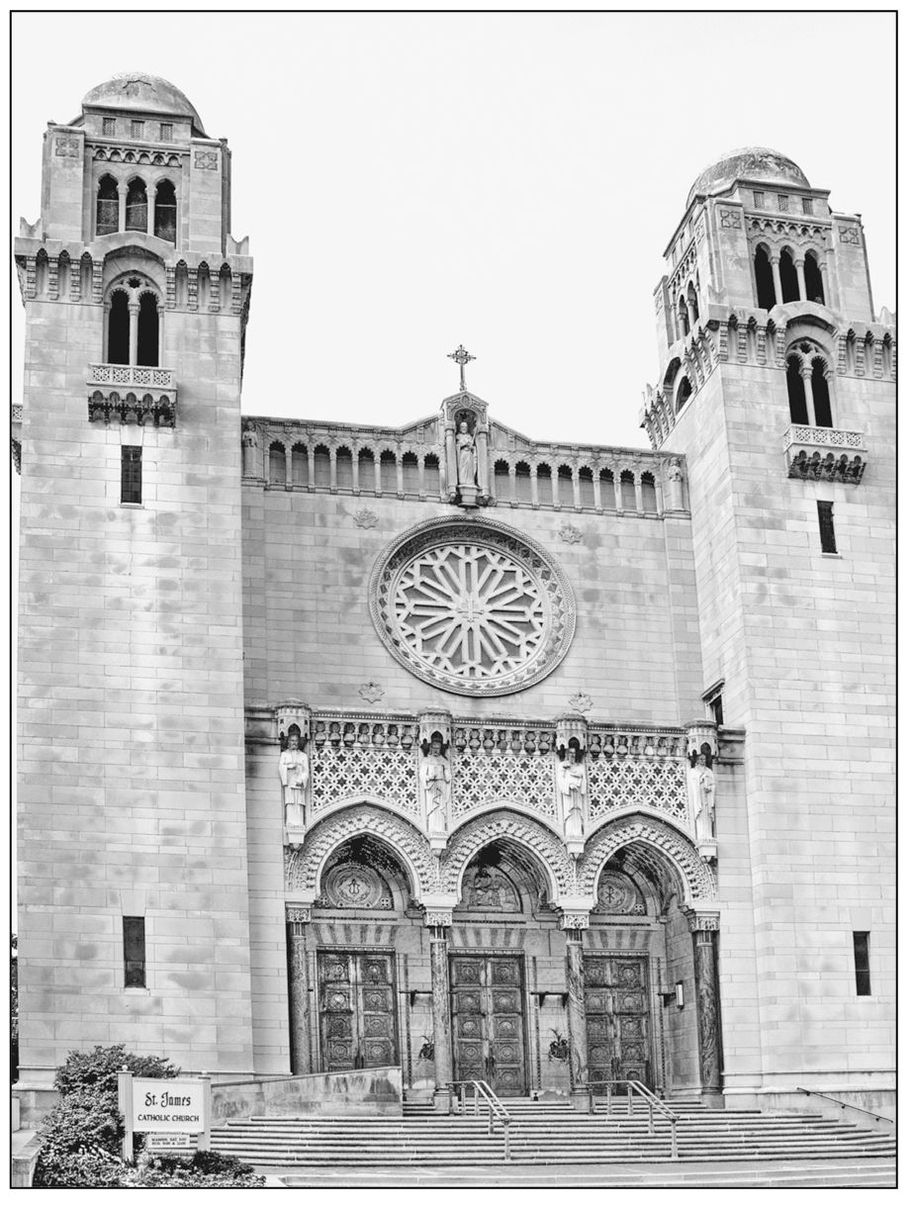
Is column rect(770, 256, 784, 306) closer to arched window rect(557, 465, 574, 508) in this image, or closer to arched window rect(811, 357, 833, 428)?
arched window rect(811, 357, 833, 428)

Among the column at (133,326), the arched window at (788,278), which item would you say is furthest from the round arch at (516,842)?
the arched window at (788,278)

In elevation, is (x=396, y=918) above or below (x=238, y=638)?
below

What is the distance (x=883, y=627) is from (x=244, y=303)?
54.3 feet

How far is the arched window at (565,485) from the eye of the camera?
1679 inches

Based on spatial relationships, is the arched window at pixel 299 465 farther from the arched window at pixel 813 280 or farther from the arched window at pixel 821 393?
the arched window at pixel 813 280

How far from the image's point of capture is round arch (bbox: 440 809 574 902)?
36.5 meters

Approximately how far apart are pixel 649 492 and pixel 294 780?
12.9 meters

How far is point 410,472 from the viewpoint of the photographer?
41.8 meters

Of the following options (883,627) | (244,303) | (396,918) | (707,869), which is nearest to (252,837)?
(396,918)

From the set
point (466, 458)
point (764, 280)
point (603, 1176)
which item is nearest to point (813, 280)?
point (764, 280)

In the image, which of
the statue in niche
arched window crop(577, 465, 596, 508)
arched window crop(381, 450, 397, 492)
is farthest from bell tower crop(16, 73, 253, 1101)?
the statue in niche

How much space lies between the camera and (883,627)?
39688 mm

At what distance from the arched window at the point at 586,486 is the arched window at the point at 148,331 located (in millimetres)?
10901

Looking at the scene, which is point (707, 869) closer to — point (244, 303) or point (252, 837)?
point (252, 837)
